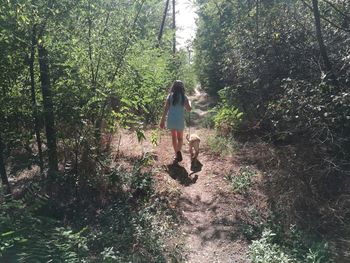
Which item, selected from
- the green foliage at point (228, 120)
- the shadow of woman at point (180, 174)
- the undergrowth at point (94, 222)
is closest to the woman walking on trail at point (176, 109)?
the shadow of woman at point (180, 174)

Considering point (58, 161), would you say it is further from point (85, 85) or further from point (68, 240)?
point (68, 240)

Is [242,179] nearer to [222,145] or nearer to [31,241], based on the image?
[222,145]

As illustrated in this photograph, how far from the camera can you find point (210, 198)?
6.41 meters

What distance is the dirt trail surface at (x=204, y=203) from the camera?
505 cm

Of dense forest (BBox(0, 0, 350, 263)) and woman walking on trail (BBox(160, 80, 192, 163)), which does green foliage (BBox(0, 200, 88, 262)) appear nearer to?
dense forest (BBox(0, 0, 350, 263))

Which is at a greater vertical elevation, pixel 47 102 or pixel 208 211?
pixel 47 102

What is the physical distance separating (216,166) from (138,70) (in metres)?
2.56

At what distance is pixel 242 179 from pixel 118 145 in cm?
270

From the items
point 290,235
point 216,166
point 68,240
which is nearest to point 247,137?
Answer: point 216,166

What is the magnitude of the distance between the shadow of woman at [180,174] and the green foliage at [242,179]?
720 millimetres

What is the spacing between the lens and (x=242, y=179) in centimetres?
664

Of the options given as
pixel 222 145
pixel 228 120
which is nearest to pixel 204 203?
pixel 222 145

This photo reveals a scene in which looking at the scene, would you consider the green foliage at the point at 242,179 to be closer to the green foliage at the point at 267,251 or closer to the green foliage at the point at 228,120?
the green foliage at the point at 267,251

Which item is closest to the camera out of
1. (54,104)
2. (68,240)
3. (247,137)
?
(68,240)
